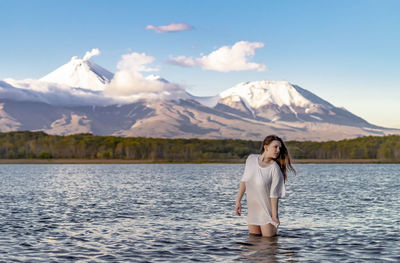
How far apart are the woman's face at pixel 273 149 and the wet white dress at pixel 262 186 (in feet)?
1.07

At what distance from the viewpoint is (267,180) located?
65.8ft

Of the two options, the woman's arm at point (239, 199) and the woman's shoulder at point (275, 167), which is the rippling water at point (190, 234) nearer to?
the woman's arm at point (239, 199)

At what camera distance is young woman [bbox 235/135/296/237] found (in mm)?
19797

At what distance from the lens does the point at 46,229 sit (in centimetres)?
2764

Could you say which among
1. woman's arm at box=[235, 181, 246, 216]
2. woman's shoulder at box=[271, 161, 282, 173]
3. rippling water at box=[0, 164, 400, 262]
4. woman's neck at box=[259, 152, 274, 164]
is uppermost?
woman's neck at box=[259, 152, 274, 164]

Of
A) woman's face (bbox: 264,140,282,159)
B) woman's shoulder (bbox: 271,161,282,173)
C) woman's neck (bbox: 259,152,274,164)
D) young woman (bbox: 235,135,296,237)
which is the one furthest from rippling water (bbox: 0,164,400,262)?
woman's face (bbox: 264,140,282,159)

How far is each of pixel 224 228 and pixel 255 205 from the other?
7.52 meters

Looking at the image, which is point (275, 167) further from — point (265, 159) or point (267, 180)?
point (267, 180)

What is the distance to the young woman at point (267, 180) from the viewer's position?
19797 mm

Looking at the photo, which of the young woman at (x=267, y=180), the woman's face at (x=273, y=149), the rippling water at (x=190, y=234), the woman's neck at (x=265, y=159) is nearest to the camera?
the woman's face at (x=273, y=149)

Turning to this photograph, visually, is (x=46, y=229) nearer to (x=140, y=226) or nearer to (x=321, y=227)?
(x=140, y=226)

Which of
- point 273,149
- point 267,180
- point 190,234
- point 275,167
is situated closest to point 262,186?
point 267,180

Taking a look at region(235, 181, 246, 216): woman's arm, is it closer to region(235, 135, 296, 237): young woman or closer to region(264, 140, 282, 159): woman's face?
region(235, 135, 296, 237): young woman

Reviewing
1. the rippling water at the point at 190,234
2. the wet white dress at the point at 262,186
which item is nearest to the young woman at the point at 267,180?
the wet white dress at the point at 262,186
